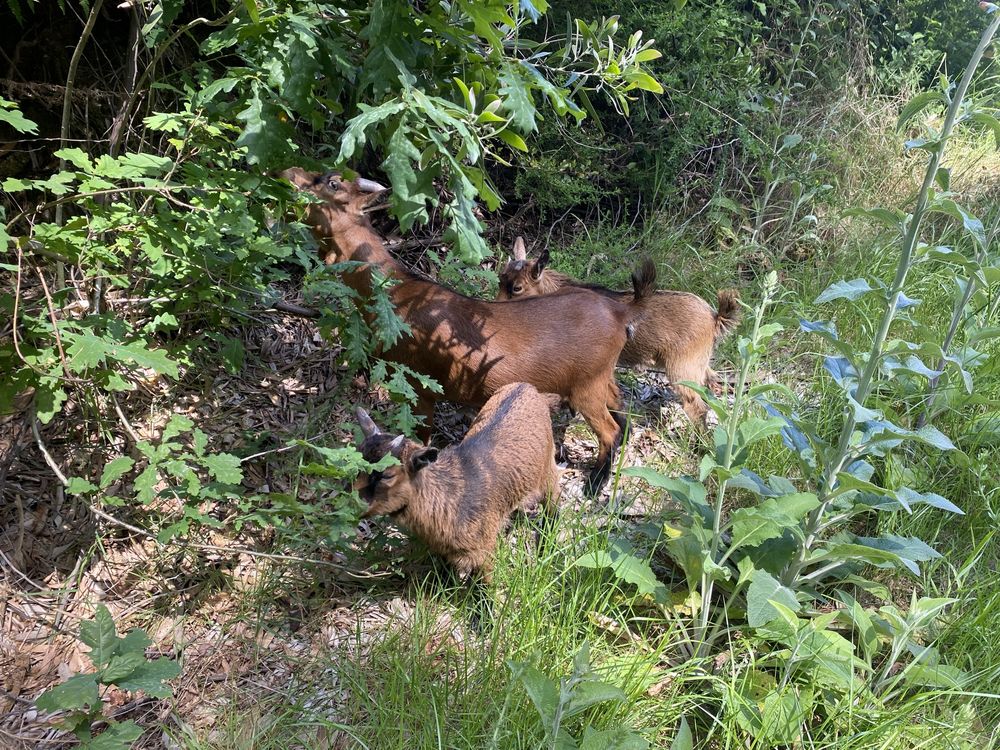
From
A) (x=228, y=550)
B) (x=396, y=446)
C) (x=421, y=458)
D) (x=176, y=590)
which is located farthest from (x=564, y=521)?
(x=176, y=590)

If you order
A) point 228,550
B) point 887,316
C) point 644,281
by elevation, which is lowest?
point 228,550

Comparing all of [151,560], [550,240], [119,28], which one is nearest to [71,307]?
[151,560]

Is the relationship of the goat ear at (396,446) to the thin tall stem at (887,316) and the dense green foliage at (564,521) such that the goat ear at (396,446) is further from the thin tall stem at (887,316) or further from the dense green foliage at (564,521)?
the thin tall stem at (887,316)

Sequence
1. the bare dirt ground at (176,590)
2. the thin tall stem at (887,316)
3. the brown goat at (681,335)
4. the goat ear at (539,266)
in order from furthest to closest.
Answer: the goat ear at (539,266) → the brown goat at (681,335) → the bare dirt ground at (176,590) → the thin tall stem at (887,316)

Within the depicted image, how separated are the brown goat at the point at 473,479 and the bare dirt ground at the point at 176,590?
245 millimetres

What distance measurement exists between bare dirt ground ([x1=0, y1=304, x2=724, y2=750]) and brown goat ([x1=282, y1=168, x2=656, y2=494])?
0.55 m

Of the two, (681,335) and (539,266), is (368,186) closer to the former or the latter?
(539,266)

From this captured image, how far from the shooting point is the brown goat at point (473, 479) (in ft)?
10.2

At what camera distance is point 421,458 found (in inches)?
122

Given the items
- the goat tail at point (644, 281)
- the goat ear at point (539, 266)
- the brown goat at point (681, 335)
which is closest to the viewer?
the goat tail at point (644, 281)

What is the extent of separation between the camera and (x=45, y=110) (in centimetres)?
414

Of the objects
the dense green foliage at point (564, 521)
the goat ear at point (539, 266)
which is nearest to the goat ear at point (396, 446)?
the dense green foliage at point (564, 521)

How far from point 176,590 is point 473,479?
137 centimetres

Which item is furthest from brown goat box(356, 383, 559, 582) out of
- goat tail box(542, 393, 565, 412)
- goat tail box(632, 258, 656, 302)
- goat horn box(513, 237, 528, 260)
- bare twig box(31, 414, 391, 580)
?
goat horn box(513, 237, 528, 260)
